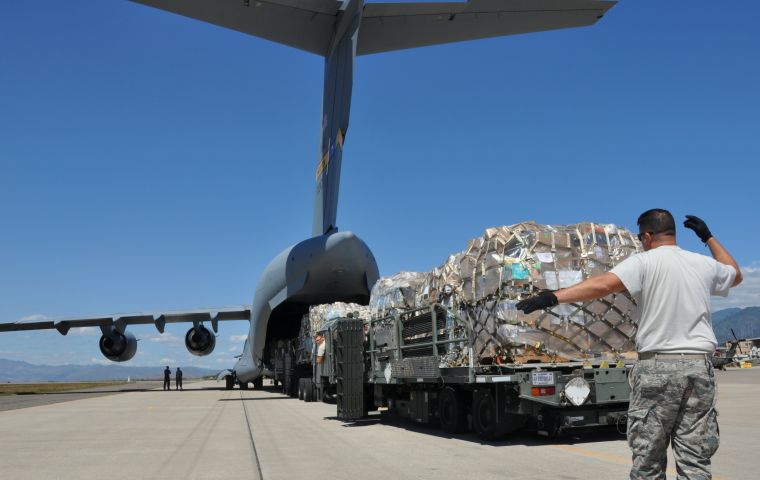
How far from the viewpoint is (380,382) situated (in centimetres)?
1273

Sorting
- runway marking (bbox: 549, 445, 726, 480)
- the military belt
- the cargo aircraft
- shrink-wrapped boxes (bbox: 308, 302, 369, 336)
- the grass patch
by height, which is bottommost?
runway marking (bbox: 549, 445, 726, 480)

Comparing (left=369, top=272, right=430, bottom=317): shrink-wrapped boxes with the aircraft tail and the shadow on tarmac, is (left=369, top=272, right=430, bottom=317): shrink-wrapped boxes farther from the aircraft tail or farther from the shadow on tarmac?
the aircraft tail

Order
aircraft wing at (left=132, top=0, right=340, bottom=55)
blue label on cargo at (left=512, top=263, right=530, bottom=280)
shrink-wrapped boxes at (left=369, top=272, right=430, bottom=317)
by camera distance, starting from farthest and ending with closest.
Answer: aircraft wing at (left=132, top=0, right=340, bottom=55) → shrink-wrapped boxes at (left=369, top=272, right=430, bottom=317) → blue label on cargo at (left=512, top=263, right=530, bottom=280)

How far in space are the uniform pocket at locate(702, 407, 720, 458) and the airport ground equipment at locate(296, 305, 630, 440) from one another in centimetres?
517

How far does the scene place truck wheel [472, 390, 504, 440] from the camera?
9469 millimetres

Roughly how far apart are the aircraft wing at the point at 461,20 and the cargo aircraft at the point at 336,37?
0.03 m

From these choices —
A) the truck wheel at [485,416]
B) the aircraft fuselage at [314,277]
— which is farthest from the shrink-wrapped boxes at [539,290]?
the aircraft fuselage at [314,277]

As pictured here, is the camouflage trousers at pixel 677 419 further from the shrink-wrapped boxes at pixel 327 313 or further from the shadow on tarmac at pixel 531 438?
the shrink-wrapped boxes at pixel 327 313

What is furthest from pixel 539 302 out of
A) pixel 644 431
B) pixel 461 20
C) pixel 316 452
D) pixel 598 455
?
pixel 461 20

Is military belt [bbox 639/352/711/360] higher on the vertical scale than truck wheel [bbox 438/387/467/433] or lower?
higher

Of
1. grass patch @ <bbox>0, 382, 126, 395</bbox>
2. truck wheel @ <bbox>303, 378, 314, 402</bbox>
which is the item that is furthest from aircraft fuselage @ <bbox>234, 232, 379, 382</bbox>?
grass patch @ <bbox>0, 382, 126, 395</bbox>

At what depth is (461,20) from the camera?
18297 mm

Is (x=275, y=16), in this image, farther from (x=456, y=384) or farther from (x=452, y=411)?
(x=452, y=411)

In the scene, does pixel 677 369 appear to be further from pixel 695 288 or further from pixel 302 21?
pixel 302 21
